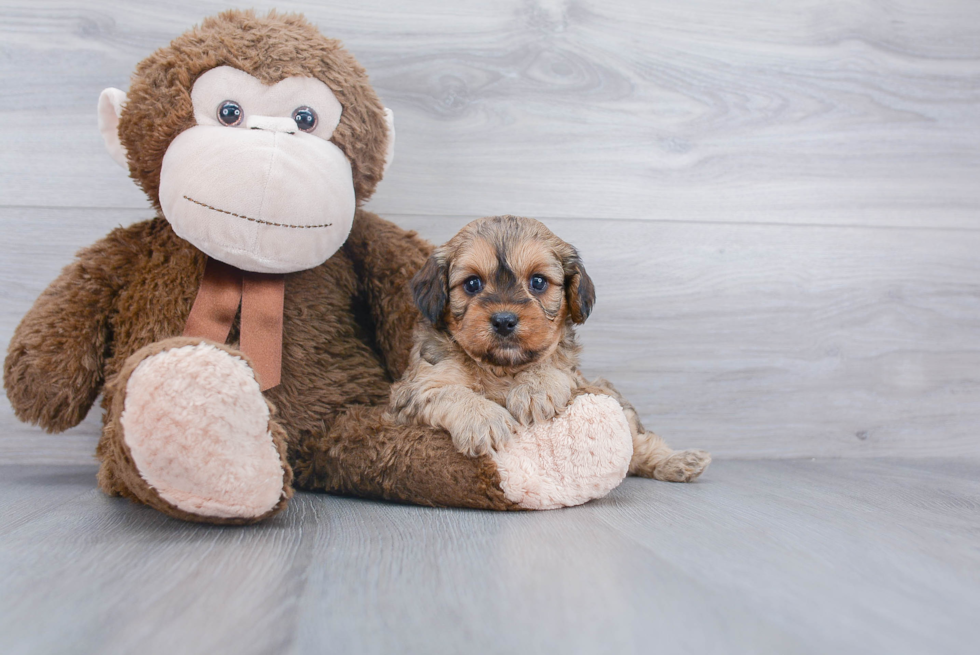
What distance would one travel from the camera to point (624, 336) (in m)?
2.12

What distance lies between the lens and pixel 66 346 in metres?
1.42

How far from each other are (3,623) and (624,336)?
1.68m

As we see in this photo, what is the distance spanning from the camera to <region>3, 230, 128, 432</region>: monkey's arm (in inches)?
55.1

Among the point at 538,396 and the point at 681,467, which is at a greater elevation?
the point at 538,396

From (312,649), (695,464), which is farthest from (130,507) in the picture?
(695,464)

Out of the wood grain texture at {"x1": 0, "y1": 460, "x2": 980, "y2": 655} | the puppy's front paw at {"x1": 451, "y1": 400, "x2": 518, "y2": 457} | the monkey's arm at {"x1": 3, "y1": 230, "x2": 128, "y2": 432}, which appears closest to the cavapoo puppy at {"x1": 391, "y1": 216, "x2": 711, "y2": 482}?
the puppy's front paw at {"x1": 451, "y1": 400, "x2": 518, "y2": 457}

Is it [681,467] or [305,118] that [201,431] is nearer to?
[305,118]

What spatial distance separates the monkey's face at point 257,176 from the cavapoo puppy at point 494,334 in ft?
0.93

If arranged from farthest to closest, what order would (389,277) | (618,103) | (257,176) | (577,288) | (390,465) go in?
(618,103) < (389,277) < (577,288) < (390,465) < (257,176)

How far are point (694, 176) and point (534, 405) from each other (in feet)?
3.66

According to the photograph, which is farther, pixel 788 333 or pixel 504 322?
pixel 788 333

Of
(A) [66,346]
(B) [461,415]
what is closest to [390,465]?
(B) [461,415]

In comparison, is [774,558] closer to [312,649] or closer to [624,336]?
[312,649]

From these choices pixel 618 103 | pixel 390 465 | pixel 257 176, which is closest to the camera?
pixel 257 176
